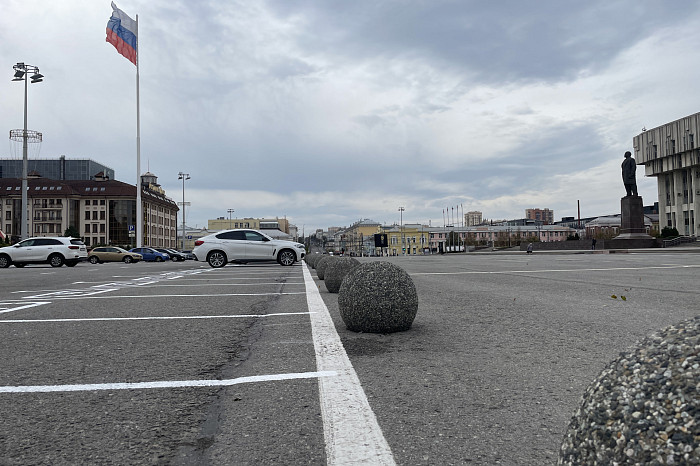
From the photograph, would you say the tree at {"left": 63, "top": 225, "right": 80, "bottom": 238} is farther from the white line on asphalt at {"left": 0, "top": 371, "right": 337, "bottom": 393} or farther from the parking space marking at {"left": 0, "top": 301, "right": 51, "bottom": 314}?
the white line on asphalt at {"left": 0, "top": 371, "right": 337, "bottom": 393}

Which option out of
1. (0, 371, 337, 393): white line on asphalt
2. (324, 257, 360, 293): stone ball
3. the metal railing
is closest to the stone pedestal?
the metal railing

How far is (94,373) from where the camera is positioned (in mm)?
3859

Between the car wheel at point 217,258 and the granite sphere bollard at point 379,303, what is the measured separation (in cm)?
1713

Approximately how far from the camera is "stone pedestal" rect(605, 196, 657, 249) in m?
45.4

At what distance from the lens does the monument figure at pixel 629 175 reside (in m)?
44.8

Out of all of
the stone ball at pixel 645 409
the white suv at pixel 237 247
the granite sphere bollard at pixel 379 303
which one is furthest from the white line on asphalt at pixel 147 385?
the white suv at pixel 237 247

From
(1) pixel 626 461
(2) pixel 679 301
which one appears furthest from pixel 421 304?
(1) pixel 626 461

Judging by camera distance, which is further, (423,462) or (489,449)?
(489,449)

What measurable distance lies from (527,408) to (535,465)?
0.79 meters

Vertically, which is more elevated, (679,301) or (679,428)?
(679,428)

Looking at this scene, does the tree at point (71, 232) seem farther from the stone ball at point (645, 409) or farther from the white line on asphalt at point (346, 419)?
the stone ball at point (645, 409)

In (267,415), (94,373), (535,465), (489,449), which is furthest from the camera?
(94,373)

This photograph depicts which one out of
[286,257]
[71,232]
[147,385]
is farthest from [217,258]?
[71,232]

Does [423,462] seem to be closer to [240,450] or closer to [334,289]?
[240,450]
